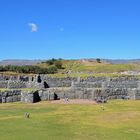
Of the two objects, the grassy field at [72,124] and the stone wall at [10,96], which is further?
the stone wall at [10,96]

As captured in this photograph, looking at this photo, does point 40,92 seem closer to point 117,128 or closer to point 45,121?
point 45,121

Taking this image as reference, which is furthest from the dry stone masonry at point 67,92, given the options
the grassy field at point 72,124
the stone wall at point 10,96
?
the grassy field at point 72,124

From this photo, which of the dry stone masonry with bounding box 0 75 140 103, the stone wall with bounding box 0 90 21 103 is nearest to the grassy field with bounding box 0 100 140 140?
the stone wall with bounding box 0 90 21 103

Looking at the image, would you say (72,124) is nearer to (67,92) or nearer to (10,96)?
(10,96)

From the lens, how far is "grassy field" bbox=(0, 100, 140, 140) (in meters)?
20.7

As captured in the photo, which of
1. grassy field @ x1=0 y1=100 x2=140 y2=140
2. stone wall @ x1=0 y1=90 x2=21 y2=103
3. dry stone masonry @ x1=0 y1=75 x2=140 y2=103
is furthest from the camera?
dry stone masonry @ x1=0 y1=75 x2=140 y2=103

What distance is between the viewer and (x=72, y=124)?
23984 mm

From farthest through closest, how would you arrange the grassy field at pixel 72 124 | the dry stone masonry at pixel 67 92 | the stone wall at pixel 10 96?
the dry stone masonry at pixel 67 92, the stone wall at pixel 10 96, the grassy field at pixel 72 124

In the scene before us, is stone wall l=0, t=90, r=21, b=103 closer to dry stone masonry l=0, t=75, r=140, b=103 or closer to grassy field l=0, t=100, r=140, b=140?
dry stone masonry l=0, t=75, r=140, b=103

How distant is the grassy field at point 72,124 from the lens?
20.7 meters

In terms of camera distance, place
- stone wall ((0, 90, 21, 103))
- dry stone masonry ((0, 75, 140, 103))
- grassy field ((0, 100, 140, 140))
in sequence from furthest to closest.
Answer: dry stone masonry ((0, 75, 140, 103)), stone wall ((0, 90, 21, 103)), grassy field ((0, 100, 140, 140))

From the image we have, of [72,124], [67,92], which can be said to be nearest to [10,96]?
[67,92]

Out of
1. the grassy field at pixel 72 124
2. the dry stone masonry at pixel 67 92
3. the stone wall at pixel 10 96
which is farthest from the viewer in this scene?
the dry stone masonry at pixel 67 92

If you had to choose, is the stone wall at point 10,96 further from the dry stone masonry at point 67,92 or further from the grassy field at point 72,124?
the grassy field at point 72,124
